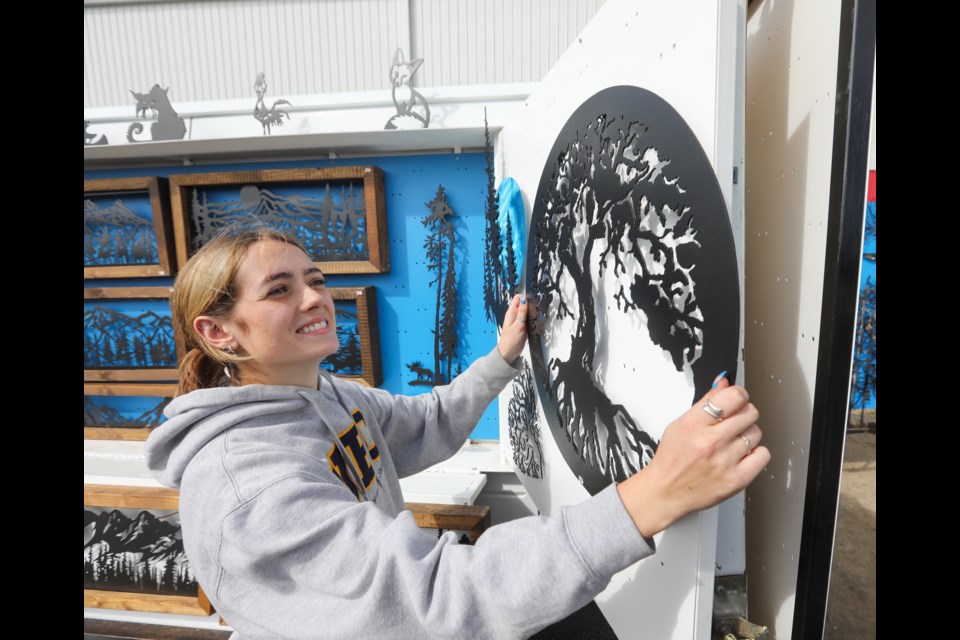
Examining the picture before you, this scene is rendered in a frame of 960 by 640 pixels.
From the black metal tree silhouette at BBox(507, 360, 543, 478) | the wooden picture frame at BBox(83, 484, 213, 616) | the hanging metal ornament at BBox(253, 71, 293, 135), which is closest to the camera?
the black metal tree silhouette at BBox(507, 360, 543, 478)

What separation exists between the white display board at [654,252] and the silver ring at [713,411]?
60mm

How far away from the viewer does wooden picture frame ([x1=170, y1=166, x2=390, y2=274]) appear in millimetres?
1737

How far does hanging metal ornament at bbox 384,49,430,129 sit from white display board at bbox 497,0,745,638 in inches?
29.9

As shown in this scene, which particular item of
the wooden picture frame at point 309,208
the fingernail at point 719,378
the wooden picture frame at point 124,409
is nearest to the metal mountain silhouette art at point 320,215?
the wooden picture frame at point 309,208

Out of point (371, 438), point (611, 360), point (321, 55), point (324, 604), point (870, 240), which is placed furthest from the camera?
point (321, 55)

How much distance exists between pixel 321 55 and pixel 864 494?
2097 mm

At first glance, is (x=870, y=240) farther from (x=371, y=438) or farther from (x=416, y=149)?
(x=371, y=438)

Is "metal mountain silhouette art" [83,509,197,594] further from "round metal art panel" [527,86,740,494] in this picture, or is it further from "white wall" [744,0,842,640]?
"white wall" [744,0,842,640]

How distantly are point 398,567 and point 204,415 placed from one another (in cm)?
40

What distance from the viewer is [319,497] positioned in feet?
1.89

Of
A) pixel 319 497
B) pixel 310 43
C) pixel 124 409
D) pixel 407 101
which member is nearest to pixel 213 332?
pixel 319 497

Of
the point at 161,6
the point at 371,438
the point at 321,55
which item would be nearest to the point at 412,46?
the point at 321,55

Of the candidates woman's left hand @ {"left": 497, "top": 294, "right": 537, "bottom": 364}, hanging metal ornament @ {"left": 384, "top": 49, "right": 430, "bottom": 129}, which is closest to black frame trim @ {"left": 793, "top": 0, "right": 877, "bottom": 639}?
woman's left hand @ {"left": 497, "top": 294, "right": 537, "bottom": 364}

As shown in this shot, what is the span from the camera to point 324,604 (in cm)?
56
